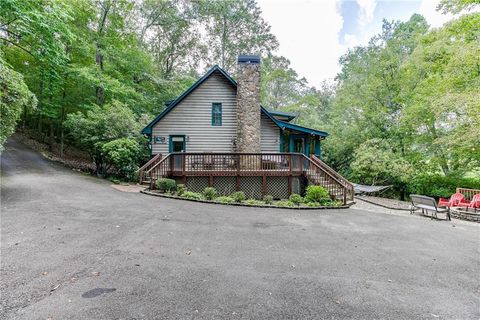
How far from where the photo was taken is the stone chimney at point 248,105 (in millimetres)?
12461

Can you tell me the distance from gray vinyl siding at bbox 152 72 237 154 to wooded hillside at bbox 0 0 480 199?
1851mm

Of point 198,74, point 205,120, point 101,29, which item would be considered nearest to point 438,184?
point 205,120

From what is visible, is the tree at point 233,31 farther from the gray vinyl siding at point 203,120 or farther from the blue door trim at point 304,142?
the blue door trim at point 304,142

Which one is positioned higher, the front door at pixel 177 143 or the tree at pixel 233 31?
the tree at pixel 233 31

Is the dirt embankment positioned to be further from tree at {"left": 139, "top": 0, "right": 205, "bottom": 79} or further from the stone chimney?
the stone chimney

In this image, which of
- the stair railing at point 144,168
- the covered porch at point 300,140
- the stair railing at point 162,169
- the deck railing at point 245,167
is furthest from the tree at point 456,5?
the stair railing at point 144,168

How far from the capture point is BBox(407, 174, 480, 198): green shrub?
1306 cm

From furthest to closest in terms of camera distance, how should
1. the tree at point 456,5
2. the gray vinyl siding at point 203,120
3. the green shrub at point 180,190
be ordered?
the gray vinyl siding at point 203,120 < the tree at point 456,5 < the green shrub at point 180,190

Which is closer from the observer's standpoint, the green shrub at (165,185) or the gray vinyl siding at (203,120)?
the green shrub at (165,185)

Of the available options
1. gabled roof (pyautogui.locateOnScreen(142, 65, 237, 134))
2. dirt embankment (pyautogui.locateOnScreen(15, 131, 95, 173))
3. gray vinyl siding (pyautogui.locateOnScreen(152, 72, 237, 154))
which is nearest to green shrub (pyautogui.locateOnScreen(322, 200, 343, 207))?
gray vinyl siding (pyautogui.locateOnScreen(152, 72, 237, 154))

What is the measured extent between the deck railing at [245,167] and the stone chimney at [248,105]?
53.8 inches

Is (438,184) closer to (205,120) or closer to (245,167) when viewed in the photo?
(245,167)

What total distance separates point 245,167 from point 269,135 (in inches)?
154

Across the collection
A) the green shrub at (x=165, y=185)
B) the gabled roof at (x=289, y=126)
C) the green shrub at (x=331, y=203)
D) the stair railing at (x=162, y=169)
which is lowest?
the green shrub at (x=331, y=203)
